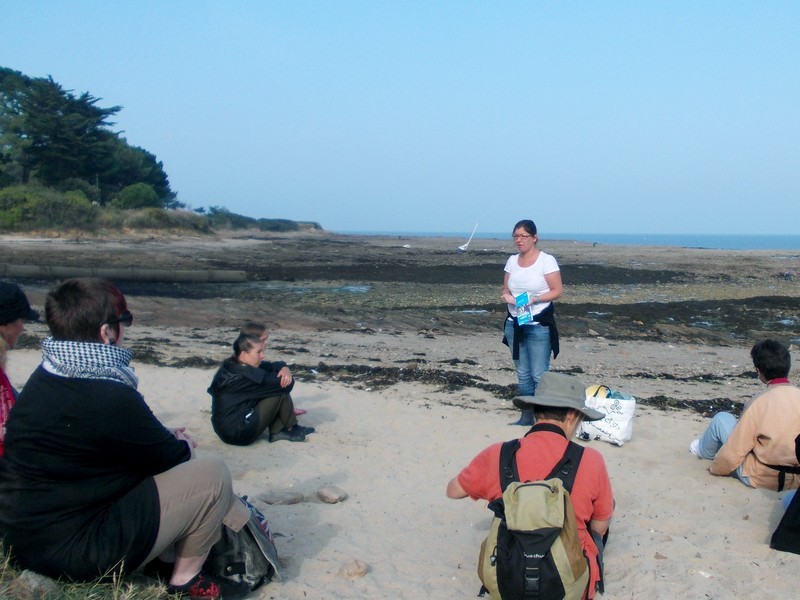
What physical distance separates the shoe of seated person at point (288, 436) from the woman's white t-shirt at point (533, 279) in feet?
7.20

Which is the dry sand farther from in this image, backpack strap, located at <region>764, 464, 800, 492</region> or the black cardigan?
the black cardigan

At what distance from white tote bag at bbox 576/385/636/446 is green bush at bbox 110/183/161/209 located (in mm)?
43330

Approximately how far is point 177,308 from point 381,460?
10595mm

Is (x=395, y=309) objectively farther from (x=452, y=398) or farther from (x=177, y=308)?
(x=452, y=398)

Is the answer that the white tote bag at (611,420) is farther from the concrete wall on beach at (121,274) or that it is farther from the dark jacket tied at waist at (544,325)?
the concrete wall on beach at (121,274)

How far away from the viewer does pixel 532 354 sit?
22.7 feet

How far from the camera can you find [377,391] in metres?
8.41

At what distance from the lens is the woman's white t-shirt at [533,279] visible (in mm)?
6840

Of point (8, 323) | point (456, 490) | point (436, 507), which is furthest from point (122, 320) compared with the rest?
point (436, 507)

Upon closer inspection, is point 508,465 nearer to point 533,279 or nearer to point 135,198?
point 533,279

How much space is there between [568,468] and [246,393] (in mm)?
3377

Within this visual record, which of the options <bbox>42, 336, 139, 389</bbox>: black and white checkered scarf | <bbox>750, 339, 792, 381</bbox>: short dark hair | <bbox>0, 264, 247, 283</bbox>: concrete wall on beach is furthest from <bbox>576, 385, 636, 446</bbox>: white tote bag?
<bbox>0, 264, 247, 283</bbox>: concrete wall on beach

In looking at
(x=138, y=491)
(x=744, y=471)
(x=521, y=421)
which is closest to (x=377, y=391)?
(x=521, y=421)

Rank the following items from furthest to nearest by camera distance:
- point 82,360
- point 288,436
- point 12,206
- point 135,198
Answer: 1. point 135,198
2. point 12,206
3. point 288,436
4. point 82,360
